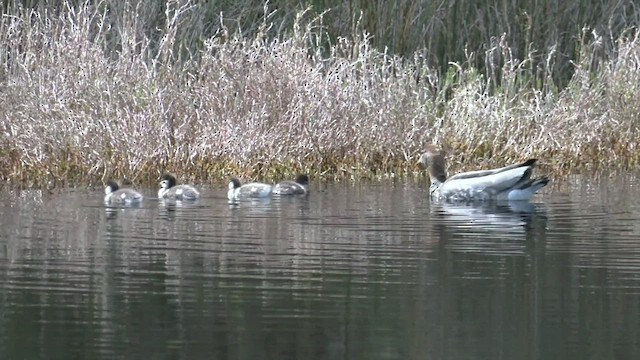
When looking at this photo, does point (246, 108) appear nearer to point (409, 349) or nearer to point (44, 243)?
point (44, 243)

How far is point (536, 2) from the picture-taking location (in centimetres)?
2133

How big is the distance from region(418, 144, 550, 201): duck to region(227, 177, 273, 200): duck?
1.52 metres

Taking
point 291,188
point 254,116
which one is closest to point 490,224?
point 291,188

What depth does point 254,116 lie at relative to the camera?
16.5m

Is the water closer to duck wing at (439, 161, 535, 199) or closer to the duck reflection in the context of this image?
the duck reflection

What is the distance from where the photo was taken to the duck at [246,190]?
1459 centimetres

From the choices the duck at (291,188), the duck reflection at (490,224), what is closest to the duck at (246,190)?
the duck at (291,188)

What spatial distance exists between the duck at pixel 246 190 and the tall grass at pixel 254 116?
1.49 meters

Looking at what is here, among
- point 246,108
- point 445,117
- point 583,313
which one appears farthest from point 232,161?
point 583,313

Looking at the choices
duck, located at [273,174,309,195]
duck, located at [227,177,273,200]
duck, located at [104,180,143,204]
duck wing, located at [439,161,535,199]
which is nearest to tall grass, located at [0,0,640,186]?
duck, located at [273,174,309,195]

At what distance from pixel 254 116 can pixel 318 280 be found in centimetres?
668

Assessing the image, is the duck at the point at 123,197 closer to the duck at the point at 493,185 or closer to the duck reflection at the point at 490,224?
the duck reflection at the point at 490,224

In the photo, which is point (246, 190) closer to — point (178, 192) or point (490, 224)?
point (178, 192)

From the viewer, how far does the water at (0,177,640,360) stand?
8.20 meters
